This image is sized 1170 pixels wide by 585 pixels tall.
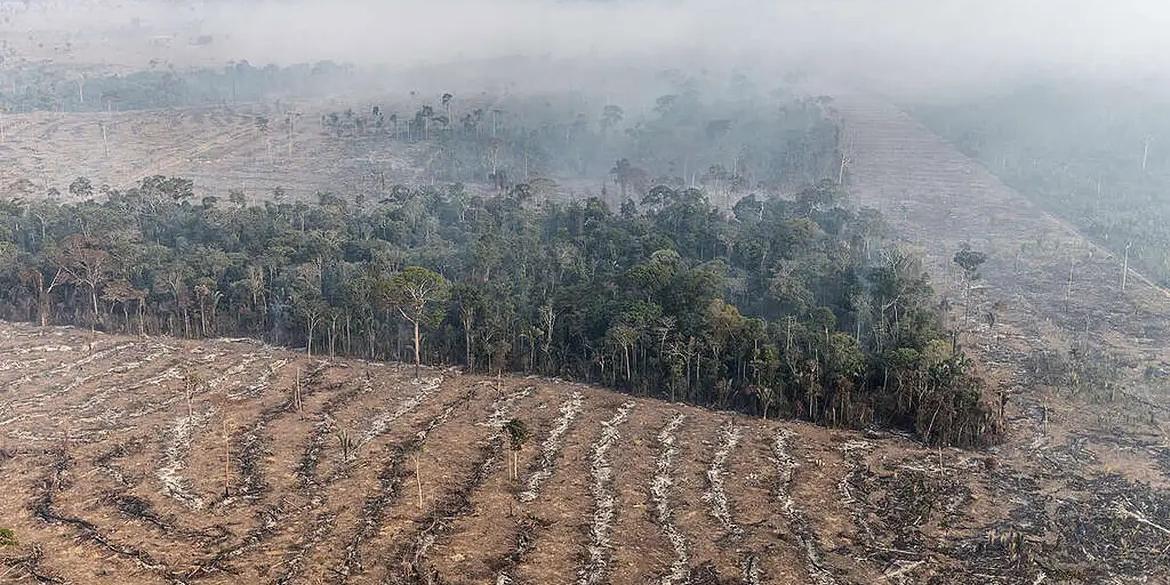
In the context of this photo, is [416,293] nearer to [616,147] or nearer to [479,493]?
[479,493]

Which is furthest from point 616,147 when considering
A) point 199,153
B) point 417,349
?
point 417,349

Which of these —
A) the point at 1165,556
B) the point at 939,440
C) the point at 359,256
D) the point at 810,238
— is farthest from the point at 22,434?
the point at 810,238

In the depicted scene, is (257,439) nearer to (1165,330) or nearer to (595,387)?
(595,387)

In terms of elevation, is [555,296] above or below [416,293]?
below

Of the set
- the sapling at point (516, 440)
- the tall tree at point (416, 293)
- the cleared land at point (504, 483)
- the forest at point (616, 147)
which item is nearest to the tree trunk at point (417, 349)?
the tall tree at point (416, 293)

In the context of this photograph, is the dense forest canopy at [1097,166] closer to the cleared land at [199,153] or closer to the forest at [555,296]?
the forest at [555,296]

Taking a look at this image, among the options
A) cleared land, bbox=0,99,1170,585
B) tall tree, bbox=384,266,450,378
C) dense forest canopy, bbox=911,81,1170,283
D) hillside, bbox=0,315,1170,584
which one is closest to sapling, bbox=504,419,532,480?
hillside, bbox=0,315,1170,584
